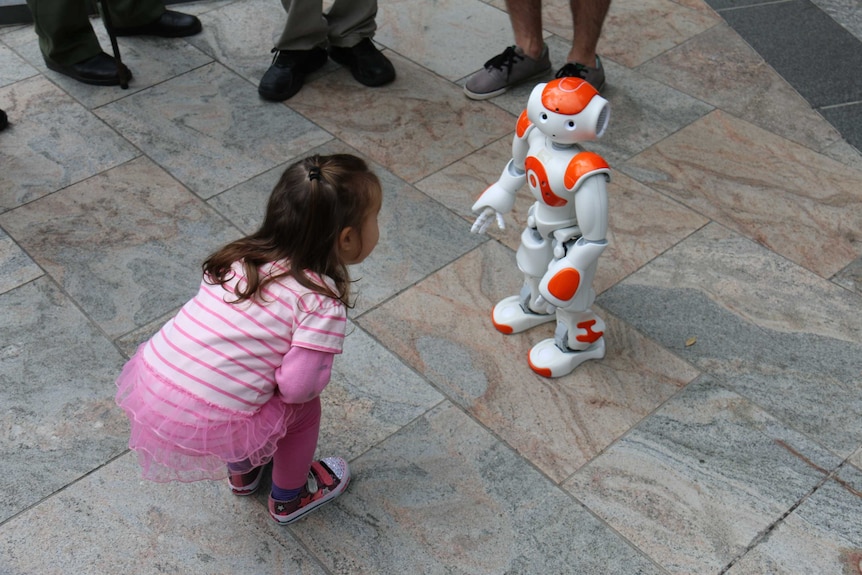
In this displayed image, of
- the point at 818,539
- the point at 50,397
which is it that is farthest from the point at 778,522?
the point at 50,397

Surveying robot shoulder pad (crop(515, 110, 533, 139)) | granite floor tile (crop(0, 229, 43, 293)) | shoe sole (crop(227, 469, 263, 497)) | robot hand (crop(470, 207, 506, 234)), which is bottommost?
granite floor tile (crop(0, 229, 43, 293))

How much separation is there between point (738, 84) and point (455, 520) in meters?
2.91

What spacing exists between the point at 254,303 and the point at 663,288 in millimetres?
1741

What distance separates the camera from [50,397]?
2.81m

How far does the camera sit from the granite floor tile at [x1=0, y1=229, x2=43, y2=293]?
10.7 feet

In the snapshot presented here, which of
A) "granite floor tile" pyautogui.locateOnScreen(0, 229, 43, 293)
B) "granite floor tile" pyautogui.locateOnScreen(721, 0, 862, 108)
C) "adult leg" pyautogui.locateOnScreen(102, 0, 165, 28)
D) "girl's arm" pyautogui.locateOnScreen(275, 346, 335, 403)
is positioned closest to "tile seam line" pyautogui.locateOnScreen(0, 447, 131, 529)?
"girl's arm" pyautogui.locateOnScreen(275, 346, 335, 403)

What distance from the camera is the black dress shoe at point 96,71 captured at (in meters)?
4.38

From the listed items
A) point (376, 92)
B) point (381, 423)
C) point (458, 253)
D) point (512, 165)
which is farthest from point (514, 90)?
point (381, 423)

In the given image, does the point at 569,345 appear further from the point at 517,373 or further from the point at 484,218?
the point at 484,218

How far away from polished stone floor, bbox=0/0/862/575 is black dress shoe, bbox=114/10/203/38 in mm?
56

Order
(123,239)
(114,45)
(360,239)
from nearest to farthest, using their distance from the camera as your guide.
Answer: (360,239) < (123,239) < (114,45)

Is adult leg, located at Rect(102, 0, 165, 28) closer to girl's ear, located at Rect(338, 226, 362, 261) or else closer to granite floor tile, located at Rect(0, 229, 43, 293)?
granite floor tile, located at Rect(0, 229, 43, 293)

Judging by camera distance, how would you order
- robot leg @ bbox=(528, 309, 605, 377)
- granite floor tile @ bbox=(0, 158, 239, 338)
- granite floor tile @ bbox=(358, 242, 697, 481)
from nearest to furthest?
granite floor tile @ bbox=(358, 242, 697, 481), robot leg @ bbox=(528, 309, 605, 377), granite floor tile @ bbox=(0, 158, 239, 338)

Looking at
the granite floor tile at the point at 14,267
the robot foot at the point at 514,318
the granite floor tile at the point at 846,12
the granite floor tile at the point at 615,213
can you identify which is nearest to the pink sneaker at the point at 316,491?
A: the robot foot at the point at 514,318
